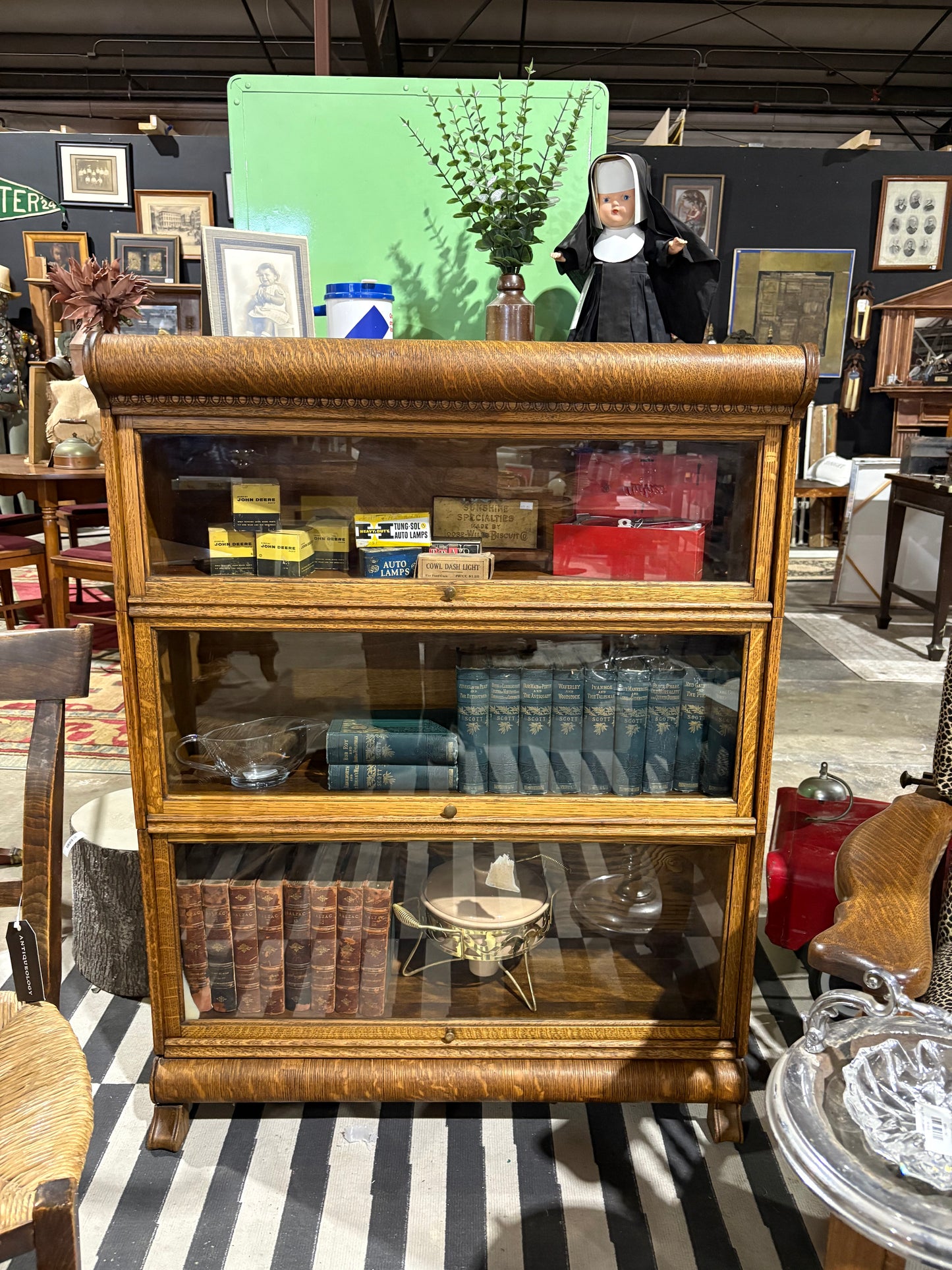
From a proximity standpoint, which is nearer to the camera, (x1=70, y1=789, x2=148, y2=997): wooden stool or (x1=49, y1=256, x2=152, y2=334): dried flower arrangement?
(x1=49, y1=256, x2=152, y2=334): dried flower arrangement

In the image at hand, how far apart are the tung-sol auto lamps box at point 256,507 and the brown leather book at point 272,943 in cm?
67

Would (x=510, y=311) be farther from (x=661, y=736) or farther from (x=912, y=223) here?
(x=912, y=223)

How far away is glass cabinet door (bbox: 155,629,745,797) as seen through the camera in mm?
1698

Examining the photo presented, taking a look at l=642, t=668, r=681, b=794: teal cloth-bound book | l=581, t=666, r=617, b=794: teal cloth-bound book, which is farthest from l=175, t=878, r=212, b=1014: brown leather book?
l=642, t=668, r=681, b=794: teal cloth-bound book

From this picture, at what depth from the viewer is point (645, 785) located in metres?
1.74

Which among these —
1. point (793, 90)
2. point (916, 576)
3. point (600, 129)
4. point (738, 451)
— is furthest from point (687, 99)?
point (738, 451)

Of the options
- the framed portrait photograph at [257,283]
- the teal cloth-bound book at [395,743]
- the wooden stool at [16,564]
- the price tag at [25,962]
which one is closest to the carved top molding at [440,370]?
the framed portrait photograph at [257,283]

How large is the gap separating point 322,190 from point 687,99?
27.9ft

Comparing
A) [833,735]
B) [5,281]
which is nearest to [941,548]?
[833,735]

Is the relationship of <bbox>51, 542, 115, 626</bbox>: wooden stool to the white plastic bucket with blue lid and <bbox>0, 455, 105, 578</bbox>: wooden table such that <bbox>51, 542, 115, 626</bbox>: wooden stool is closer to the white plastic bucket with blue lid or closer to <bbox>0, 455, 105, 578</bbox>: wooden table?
<bbox>0, 455, 105, 578</bbox>: wooden table

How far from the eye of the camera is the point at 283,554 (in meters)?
1.63

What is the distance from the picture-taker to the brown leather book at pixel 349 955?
1827mm

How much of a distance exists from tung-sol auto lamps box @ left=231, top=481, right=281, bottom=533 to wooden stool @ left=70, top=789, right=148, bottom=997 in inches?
35.5

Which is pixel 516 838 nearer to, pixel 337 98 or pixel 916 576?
pixel 337 98
